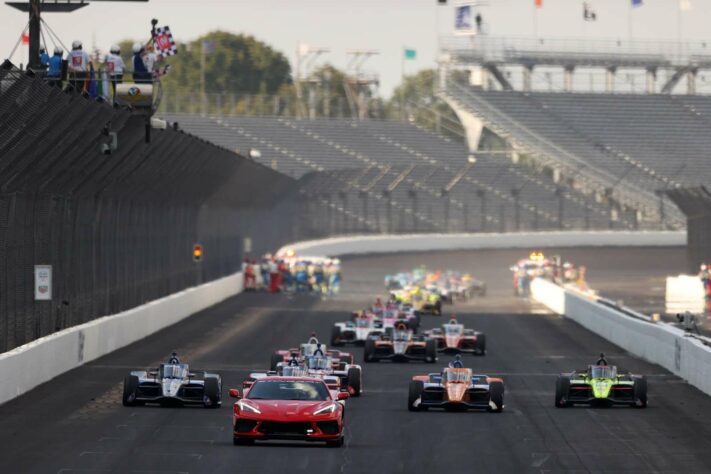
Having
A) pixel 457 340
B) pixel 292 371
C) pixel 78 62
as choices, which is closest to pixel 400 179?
pixel 457 340

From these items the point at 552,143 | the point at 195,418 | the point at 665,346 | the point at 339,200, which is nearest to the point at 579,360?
the point at 665,346

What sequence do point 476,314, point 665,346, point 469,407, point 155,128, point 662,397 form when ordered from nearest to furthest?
1. point 469,407
2. point 662,397
3. point 665,346
4. point 155,128
5. point 476,314

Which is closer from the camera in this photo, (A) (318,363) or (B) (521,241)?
(A) (318,363)

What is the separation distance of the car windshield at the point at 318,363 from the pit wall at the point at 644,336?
675cm

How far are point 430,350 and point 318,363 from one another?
337 inches

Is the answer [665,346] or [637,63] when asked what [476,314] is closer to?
[665,346]

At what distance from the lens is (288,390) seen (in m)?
21.6

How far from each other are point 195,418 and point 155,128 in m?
15.3

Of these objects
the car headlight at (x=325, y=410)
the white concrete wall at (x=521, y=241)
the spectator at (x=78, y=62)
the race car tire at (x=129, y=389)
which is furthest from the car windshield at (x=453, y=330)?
the white concrete wall at (x=521, y=241)

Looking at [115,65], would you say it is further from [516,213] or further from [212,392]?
[516,213]

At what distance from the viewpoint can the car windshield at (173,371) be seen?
25.4 metres

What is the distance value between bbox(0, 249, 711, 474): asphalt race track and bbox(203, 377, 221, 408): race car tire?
32 cm

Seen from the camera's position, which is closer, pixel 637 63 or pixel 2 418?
pixel 2 418

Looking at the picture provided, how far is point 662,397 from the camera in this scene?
28.8 m
